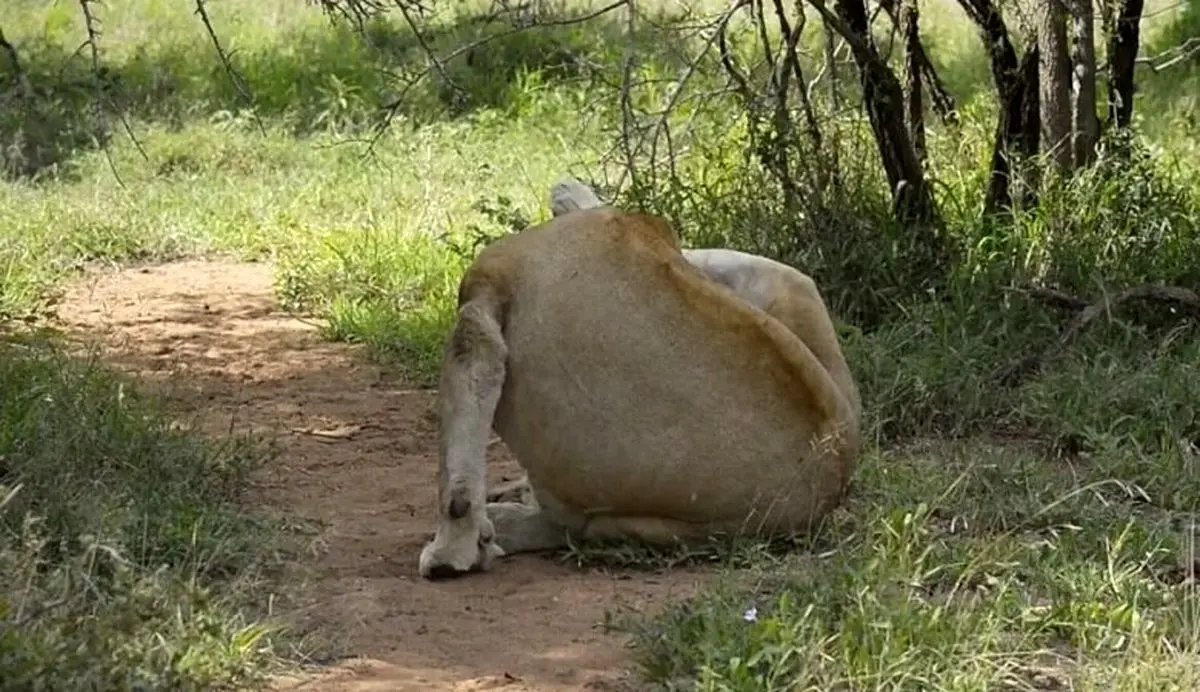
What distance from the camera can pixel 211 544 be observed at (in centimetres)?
450

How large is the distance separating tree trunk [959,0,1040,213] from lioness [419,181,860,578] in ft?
10.9

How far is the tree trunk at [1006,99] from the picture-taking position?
25.7ft

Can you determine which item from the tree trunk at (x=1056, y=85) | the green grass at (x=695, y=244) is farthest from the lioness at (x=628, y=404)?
the tree trunk at (x=1056, y=85)

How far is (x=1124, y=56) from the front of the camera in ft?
26.6

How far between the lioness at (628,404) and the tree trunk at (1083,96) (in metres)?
3.15

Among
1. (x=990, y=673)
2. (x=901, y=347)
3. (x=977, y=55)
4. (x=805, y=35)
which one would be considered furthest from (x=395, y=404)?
(x=977, y=55)

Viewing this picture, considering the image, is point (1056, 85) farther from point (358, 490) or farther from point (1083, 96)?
Result: point (358, 490)

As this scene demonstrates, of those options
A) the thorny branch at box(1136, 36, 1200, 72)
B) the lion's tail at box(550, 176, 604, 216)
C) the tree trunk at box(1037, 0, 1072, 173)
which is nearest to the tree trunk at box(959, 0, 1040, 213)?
the tree trunk at box(1037, 0, 1072, 173)

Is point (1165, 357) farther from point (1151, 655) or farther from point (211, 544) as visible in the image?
point (211, 544)

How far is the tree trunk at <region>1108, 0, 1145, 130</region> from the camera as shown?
802cm

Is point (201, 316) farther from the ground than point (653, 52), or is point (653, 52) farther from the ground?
point (653, 52)

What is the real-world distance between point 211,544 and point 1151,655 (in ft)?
6.70

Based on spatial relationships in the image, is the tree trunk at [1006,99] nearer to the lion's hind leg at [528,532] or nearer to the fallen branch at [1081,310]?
the fallen branch at [1081,310]

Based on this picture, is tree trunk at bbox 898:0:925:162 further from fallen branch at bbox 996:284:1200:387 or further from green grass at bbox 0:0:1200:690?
fallen branch at bbox 996:284:1200:387
